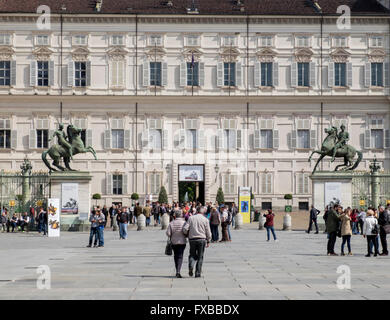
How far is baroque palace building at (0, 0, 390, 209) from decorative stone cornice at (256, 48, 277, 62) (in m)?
0.11

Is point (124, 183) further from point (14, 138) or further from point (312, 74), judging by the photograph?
point (312, 74)

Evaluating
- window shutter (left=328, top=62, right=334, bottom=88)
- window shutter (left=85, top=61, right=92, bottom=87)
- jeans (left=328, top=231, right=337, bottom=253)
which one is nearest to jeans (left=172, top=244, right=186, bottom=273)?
jeans (left=328, top=231, right=337, bottom=253)

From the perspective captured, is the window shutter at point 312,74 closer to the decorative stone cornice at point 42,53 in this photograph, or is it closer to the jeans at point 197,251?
the decorative stone cornice at point 42,53

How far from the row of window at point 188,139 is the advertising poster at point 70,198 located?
21.3 metres

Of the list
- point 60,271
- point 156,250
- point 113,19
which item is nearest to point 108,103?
point 113,19

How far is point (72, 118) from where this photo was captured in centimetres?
6106

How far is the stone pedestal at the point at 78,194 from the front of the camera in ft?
130

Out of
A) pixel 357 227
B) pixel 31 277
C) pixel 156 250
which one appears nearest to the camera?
pixel 31 277

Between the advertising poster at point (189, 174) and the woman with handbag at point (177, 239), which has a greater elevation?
the advertising poster at point (189, 174)

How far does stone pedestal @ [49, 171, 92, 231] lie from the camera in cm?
3966

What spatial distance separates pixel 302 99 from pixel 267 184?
281 inches

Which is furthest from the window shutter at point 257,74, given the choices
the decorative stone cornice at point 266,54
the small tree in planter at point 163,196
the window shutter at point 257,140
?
the small tree in planter at point 163,196

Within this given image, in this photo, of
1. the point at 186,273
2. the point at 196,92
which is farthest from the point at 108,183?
the point at 186,273
